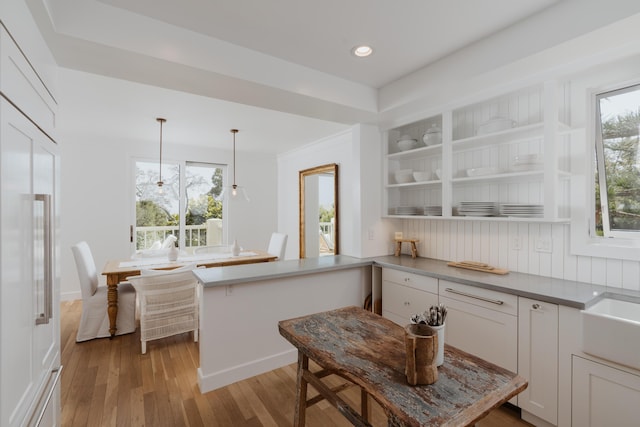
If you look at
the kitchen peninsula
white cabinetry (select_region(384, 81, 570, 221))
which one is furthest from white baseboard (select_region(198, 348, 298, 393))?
white cabinetry (select_region(384, 81, 570, 221))

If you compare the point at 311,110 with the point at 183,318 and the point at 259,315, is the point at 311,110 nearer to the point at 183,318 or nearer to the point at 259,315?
the point at 259,315

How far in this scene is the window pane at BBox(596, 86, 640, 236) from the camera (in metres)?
1.98

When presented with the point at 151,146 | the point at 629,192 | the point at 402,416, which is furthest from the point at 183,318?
the point at 629,192

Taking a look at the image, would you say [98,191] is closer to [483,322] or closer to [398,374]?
[398,374]

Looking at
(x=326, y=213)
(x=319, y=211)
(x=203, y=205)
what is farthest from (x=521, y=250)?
(x=203, y=205)

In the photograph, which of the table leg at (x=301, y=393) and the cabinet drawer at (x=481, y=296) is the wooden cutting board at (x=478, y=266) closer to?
the cabinet drawer at (x=481, y=296)

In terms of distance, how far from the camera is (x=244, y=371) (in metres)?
2.50

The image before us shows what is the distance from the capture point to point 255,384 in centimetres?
244

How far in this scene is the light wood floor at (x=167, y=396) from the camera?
6.59 feet

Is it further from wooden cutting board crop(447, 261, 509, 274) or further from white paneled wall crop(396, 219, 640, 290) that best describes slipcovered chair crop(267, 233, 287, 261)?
wooden cutting board crop(447, 261, 509, 274)

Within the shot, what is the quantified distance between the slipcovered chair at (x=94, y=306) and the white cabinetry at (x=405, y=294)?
2.79 metres

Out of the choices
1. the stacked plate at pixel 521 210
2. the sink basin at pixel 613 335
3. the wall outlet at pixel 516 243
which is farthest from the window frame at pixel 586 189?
the sink basin at pixel 613 335

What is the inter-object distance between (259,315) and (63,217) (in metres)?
3.88

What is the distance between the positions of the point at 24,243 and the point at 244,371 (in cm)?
186
